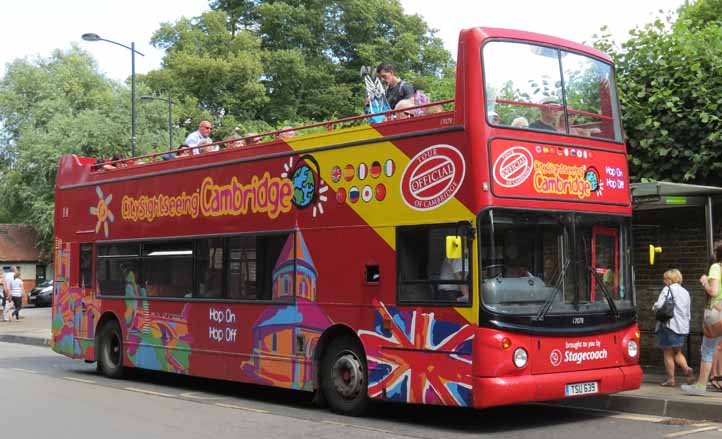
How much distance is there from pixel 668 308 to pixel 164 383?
26.6 feet

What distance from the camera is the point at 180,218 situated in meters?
14.3

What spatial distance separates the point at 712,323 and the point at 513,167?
141 inches

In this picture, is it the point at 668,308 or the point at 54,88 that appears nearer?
the point at 668,308

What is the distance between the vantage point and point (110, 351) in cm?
1608

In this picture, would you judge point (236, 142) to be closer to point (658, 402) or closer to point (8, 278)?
point (658, 402)

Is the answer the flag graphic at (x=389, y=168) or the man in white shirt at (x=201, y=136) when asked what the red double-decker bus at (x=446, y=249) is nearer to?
the flag graphic at (x=389, y=168)

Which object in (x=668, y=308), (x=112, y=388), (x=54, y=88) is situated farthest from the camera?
(x=54, y=88)

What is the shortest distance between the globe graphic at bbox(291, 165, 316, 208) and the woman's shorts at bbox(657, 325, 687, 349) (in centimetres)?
493

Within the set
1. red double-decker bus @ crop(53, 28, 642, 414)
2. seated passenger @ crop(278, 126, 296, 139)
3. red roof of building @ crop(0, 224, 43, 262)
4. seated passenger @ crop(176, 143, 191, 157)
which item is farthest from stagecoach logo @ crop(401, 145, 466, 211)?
red roof of building @ crop(0, 224, 43, 262)

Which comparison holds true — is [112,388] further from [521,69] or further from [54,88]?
[54,88]

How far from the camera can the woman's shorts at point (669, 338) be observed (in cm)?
1206

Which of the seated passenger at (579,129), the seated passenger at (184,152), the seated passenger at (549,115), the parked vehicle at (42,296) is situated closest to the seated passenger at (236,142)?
the seated passenger at (184,152)

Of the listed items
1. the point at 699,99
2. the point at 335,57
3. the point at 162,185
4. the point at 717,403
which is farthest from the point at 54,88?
the point at 717,403

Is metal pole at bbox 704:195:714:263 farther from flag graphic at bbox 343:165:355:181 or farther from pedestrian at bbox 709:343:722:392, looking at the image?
flag graphic at bbox 343:165:355:181
